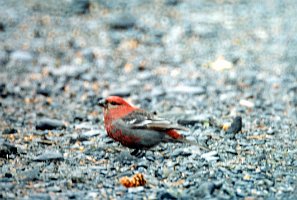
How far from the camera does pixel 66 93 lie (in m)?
10.6

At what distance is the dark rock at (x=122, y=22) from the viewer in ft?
42.4

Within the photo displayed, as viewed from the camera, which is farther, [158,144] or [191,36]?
[191,36]

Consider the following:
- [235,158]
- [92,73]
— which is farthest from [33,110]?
[235,158]

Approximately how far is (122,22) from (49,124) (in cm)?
468

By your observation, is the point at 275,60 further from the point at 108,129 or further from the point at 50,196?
the point at 50,196

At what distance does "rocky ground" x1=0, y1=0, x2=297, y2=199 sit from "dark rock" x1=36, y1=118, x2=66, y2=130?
0.01m

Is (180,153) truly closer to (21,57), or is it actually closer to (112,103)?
(112,103)

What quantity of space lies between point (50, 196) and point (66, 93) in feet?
15.6

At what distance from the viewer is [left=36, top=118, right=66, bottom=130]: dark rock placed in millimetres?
8578

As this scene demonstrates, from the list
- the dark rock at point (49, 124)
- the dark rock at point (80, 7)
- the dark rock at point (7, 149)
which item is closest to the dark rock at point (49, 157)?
the dark rock at point (7, 149)

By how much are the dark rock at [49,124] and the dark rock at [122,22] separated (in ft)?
14.6

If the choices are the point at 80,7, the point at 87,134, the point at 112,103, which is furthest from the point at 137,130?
the point at 80,7

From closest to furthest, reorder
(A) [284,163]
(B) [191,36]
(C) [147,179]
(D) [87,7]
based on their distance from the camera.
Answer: (C) [147,179], (A) [284,163], (B) [191,36], (D) [87,7]

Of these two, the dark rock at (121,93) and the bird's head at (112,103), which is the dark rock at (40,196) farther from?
the dark rock at (121,93)
